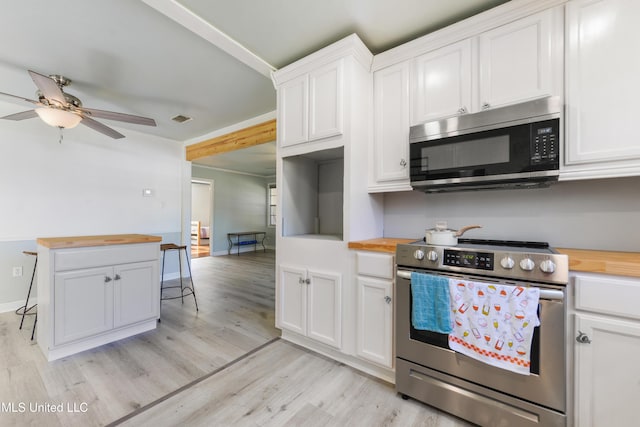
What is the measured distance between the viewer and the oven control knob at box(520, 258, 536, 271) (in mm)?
1271

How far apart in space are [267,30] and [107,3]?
1.01 m

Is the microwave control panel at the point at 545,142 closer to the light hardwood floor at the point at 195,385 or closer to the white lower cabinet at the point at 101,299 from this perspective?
the light hardwood floor at the point at 195,385

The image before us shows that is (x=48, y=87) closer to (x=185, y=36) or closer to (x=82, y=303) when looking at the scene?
(x=185, y=36)

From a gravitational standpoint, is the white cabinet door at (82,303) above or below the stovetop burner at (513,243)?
below

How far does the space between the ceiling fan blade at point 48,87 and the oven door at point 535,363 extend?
297cm

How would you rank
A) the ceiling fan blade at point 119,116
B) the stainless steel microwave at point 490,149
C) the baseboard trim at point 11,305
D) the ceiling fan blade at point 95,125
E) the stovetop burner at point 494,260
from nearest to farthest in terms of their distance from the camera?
the stovetop burner at point 494,260
the stainless steel microwave at point 490,149
the ceiling fan blade at point 119,116
the ceiling fan blade at point 95,125
the baseboard trim at point 11,305

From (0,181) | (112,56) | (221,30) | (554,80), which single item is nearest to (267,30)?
(221,30)

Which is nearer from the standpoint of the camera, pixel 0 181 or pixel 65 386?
pixel 65 386

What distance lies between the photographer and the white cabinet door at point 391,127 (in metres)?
1.99

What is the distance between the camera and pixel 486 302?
1.35 m

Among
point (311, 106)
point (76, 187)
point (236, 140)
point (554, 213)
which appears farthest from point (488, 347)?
point (76, 187)

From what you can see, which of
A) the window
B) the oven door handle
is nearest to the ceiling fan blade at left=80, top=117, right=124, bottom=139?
the oven door handle

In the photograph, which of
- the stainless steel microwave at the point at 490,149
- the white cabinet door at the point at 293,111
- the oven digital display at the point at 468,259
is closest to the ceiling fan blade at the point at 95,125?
the white cabinet door at the point at 293,111

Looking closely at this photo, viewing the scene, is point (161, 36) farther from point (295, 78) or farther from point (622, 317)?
point (622, 317)
